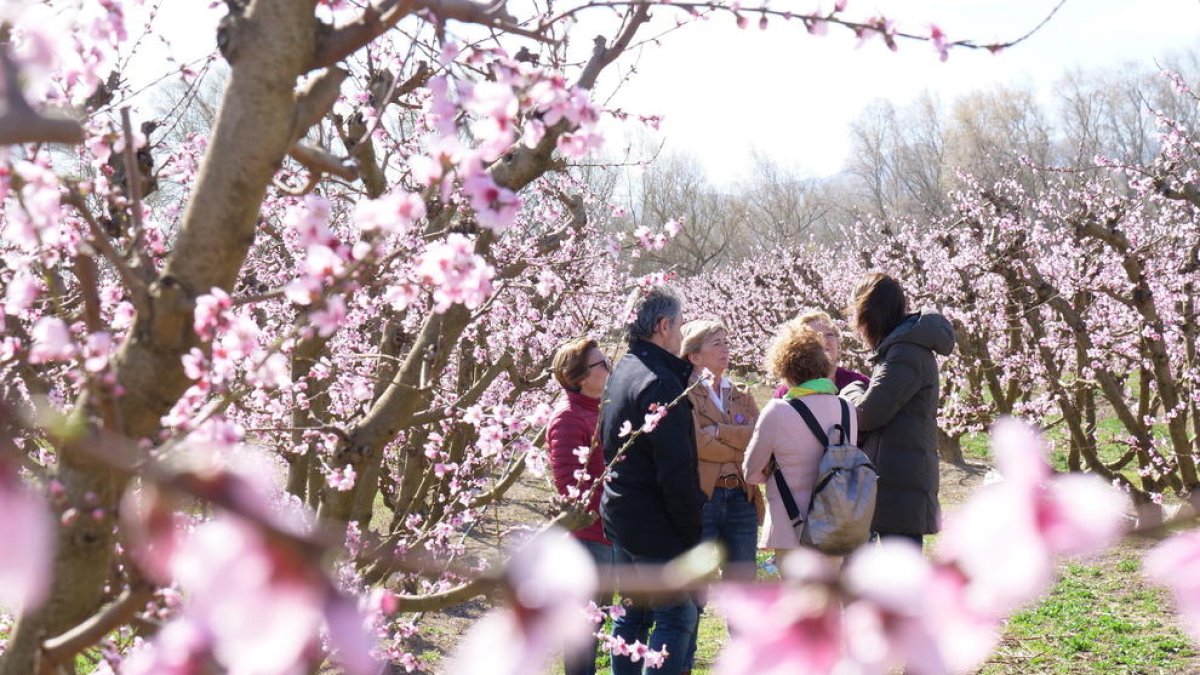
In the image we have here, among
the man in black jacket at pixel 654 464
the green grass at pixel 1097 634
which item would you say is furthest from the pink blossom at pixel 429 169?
the green grass at pixel 1097 634

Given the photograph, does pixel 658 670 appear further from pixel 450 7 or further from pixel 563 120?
pixel 450 7

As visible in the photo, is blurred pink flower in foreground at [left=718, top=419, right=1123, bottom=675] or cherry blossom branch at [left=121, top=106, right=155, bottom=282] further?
cherry blossom branch at [left=121, top=106, right=155, bottom=282]

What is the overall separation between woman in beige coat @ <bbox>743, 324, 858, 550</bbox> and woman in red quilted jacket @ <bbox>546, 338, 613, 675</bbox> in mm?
744

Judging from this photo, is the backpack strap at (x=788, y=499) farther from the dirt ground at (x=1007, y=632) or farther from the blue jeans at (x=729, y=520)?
the dirt ground at (x=1007, y=632)

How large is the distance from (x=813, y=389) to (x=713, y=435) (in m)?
0.56

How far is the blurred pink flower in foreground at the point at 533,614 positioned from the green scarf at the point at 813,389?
11.3 ft

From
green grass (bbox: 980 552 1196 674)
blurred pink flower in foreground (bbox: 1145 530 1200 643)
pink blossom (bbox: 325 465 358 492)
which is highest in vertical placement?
pink blossom (bbox: 325 465 358 492)

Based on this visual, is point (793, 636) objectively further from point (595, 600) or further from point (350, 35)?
point (595, 600)

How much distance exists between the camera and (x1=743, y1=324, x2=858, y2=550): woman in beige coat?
3.85 m

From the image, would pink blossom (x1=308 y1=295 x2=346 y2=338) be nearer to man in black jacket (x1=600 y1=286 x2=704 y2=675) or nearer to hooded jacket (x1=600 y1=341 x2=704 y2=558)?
man in black jacket (x1=600 y1=286 x2=704 y2=675)

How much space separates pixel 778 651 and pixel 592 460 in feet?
12.0

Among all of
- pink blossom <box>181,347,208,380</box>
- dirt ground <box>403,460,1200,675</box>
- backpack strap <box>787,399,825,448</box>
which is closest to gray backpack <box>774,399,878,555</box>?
backpack strap <box>787,399,825,448</box>

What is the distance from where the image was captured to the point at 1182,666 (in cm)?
480

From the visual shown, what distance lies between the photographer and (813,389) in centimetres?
394
